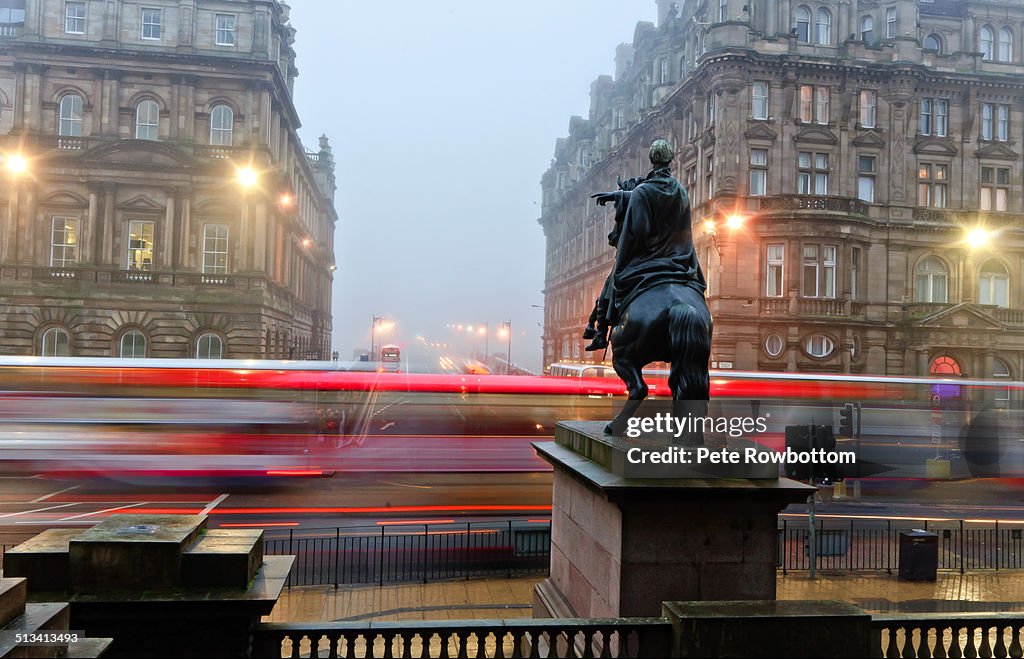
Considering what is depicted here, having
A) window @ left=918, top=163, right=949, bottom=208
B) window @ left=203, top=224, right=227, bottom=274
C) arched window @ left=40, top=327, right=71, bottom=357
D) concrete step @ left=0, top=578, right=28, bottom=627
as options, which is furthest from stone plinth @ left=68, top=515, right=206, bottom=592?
window @ left=918, top=163, right=949, bottom=208

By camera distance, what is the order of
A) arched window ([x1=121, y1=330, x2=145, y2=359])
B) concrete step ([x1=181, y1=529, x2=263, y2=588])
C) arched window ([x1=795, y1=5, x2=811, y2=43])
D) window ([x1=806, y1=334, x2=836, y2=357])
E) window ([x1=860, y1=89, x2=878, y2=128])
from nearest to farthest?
concrete step ([x1=181, y1=529, x2=263, y2=588])
window ([x1=806, y1=334, x2=836, y2=357])
arched window ([x1=121, y1=330, x2=145, y2=359])
window ([x1=860, y1=89, x2=878, y2=128])
arched window ([x1=795, y1=5, x2=811, y2=43])

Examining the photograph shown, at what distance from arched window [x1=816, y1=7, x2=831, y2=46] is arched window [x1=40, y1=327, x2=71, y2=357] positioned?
152 feet

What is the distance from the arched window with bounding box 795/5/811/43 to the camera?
4044 cm

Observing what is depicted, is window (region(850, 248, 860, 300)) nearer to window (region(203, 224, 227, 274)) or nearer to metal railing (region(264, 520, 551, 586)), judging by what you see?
metal railing (region(264, 520, 551, 586))

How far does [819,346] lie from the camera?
38.1 metres

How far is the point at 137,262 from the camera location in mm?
39656

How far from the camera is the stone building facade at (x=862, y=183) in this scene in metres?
38.1

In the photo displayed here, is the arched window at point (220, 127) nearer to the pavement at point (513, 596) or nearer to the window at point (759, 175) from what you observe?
the window at point (759, 175)

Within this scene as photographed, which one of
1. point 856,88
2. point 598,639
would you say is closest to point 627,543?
point 598,639

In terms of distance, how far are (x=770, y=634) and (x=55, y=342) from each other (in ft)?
140

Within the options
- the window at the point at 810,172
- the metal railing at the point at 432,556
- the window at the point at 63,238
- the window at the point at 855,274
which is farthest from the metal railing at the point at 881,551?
the window at the point at 63,238

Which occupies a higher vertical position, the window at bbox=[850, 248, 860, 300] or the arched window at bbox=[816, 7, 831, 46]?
the arched window at bbox=[816, 7, 831, 46]

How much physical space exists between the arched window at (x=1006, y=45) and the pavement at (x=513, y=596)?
4188 centimetres

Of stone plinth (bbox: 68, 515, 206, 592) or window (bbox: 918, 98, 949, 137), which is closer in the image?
stone plinth (bbox: 68, 515, 206, 592)
